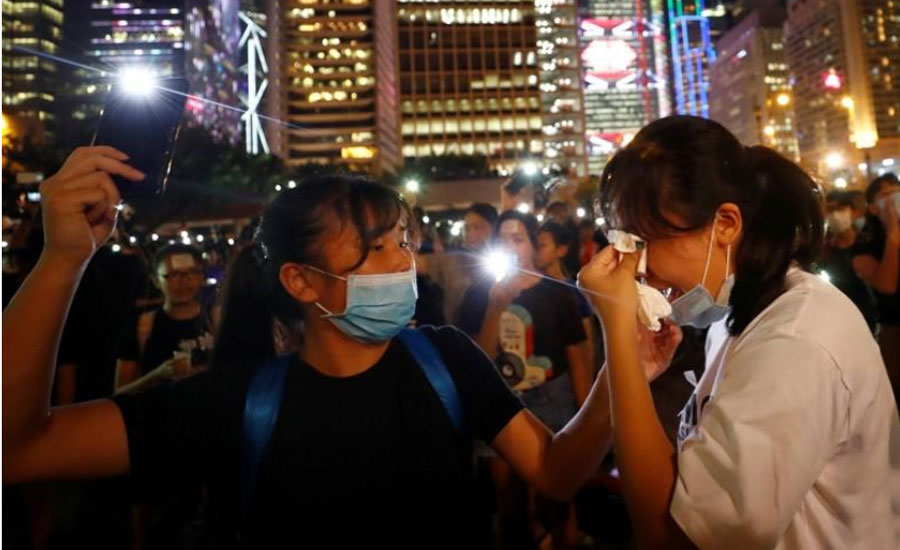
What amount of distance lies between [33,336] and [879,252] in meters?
5.15

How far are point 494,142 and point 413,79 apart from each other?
1695cm

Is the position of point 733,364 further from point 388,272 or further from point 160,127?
point 160,127

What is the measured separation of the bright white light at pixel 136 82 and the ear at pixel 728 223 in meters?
1.40

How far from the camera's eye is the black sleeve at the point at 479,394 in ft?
5.82

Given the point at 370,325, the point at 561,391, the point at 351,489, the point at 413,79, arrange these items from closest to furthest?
the point at 351,489, the point at 370,325, the point at 561,391, the point at 413,79

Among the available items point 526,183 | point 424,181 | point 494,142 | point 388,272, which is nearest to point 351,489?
point 388,272

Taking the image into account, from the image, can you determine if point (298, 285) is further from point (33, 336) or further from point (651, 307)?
point (651, 307)

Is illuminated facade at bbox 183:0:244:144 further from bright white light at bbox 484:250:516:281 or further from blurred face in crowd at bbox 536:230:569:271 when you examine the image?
blurred face in crowd at bbox 536:230:569:271

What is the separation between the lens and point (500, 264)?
4500mm

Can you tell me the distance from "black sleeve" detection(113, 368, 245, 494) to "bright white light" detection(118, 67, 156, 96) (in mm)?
758

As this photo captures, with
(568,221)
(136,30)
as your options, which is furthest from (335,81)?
(568,221)

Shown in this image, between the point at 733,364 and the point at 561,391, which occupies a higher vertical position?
the point at 733,364

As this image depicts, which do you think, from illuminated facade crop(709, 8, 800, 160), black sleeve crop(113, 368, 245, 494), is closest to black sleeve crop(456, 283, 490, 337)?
black sleeve crop(113, 368, 245, 494)

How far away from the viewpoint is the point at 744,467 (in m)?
1.13
